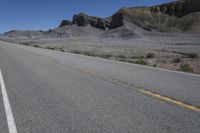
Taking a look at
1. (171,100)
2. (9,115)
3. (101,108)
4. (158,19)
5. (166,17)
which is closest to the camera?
(9,115)

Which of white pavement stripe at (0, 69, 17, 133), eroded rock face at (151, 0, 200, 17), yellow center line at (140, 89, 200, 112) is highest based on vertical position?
eroded rock face at (151, 0, 200, 17)

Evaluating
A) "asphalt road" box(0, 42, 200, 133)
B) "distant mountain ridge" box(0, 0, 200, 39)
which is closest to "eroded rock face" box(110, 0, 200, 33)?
"distant mountain ridge" box(0, 0, 200, 39)

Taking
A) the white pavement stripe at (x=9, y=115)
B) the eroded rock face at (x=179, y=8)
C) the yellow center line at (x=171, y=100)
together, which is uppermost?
the eroded rock face at (x=179, y=8)

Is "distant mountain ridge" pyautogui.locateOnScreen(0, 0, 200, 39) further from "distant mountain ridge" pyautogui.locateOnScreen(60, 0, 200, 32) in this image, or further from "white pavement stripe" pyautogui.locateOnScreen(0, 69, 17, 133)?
"white pavement stripe" pyautogui.locateOnScreen(0, 69, 17, 133)

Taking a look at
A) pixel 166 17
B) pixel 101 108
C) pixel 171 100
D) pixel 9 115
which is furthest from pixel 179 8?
pixel 9 115

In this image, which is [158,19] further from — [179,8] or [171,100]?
[171,100]

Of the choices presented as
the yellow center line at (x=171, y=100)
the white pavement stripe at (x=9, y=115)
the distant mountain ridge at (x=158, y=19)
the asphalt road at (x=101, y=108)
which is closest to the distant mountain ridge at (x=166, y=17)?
the distant mountain ridge at (x=158, y=19)

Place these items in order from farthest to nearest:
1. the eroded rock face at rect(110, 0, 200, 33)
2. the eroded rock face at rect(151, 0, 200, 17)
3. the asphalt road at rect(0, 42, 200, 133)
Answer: the eroded rock face at rect(151, 0, 200, 17) → the eroded rock face at rect(110, 0, 200, 33) → the asphalt road at rect(0, 42, 200, 133)

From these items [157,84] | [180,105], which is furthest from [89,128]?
[157,84]

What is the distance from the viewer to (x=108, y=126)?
4797 millimetres

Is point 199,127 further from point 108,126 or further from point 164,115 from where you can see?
point 108,126

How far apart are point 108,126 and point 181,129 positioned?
120 cm

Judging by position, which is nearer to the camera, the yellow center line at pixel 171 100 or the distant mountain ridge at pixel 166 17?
the yellow center line at pixel 171 100

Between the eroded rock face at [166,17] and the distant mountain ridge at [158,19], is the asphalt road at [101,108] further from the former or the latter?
the eroded rock face at [166,17]
